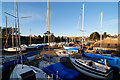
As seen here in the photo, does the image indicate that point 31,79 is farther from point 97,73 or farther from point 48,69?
point 97,73

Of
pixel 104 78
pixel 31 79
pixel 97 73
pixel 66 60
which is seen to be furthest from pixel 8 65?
pixel 104 78

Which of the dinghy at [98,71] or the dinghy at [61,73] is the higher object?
the dinghy at [61,73]

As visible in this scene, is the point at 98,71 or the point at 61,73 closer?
the point at 61,73

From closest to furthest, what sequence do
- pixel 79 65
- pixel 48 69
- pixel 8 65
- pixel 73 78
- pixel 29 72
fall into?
1. pixel 73 78
2. pixel 29 72
3. pixel 48 69
4. pixel 79 65
5. pixel 8 65

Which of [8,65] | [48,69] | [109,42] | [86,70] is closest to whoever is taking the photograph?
[48,69]

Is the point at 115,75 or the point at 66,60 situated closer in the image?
the point at 115,75

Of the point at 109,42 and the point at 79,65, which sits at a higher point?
the point at 109,42

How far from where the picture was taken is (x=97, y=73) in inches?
210

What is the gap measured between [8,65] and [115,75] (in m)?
13.2

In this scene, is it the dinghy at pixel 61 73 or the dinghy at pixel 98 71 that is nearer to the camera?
the dinghy at pixel 61 73

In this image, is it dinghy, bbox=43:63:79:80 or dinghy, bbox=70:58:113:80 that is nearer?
dinghy, bbox=43:63:79:80

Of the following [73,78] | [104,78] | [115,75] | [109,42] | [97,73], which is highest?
[109,42]

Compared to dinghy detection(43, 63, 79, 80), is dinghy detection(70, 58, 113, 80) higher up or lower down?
lower down

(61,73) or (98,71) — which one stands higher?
(61,73)
